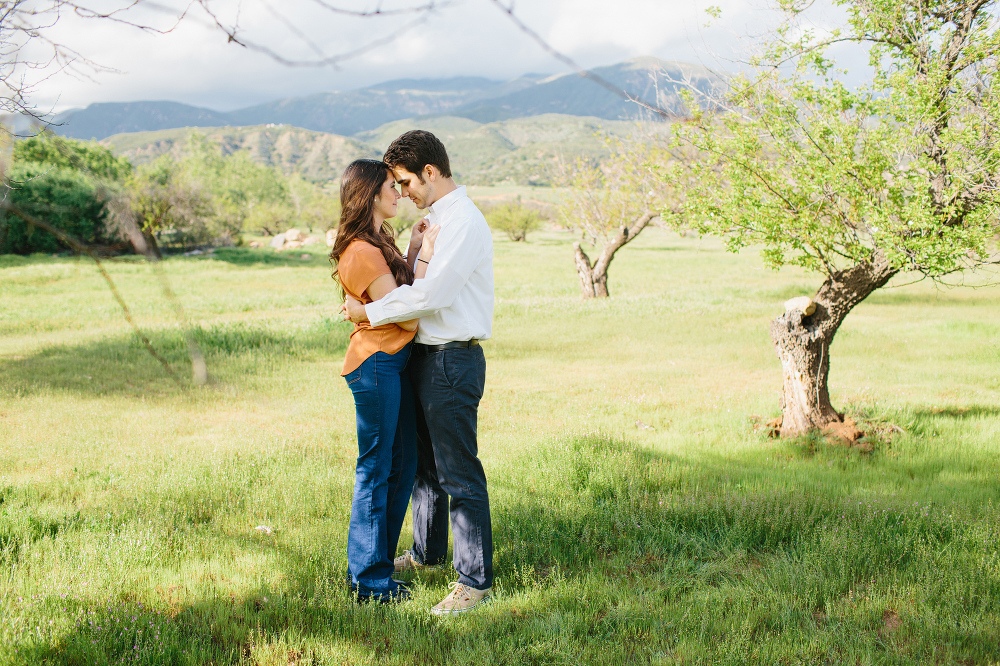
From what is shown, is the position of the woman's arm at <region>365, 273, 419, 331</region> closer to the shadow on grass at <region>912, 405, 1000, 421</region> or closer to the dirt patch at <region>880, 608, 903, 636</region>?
the dirt patch at <region>880, 608, 903, 636</region>

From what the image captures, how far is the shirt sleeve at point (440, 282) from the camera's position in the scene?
3529mm

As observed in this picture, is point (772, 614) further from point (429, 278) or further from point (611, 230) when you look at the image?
point (611, 230)

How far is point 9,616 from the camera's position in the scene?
3445mm

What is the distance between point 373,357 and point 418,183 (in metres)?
1.03

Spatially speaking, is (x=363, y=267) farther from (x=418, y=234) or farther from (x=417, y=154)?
(x=417, y=154)

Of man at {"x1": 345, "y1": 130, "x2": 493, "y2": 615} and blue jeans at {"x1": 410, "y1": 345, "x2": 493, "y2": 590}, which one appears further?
blue jeans at {"x1": 410, "y1": 345, "x2": 493, "y2": 590}

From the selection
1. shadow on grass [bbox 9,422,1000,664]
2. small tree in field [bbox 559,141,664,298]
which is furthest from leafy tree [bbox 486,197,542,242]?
shadow on grass [bbox 9,422,1000,664]

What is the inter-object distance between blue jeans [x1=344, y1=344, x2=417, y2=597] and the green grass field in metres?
0.25

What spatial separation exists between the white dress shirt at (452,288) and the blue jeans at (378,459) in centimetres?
28

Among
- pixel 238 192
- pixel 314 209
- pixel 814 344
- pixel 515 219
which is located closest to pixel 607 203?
pixel 814 344

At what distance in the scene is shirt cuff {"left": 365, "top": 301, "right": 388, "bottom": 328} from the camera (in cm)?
358

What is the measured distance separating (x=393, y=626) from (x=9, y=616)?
2018 mm

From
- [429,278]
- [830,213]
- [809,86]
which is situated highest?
[809,86]

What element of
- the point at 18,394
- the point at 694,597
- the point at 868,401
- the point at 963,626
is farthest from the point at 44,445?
the point at 868,401
